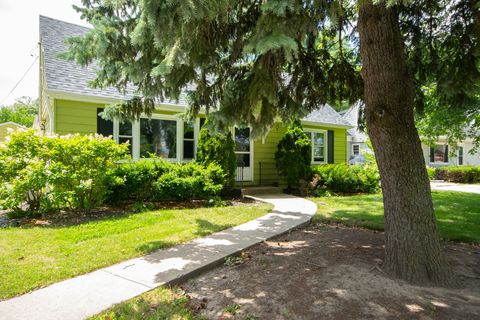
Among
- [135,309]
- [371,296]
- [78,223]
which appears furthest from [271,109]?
[78,223]

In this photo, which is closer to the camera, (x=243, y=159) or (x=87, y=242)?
(x=87, y=242)

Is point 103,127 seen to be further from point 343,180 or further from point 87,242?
point 343,180

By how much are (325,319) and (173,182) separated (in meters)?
6.25

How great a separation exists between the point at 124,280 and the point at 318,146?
13040 millimetres

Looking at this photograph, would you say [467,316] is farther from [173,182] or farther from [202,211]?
[173,182]

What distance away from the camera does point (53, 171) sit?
646 centimetres

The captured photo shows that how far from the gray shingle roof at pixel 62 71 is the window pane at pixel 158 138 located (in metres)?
0.91

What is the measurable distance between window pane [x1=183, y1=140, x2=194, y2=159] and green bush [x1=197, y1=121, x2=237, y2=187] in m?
1.20

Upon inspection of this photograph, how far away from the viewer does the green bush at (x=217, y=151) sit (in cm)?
979

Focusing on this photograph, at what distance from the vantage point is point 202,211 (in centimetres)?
773

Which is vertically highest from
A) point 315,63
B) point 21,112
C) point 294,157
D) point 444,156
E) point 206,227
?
point 21,112

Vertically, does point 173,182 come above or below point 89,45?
below

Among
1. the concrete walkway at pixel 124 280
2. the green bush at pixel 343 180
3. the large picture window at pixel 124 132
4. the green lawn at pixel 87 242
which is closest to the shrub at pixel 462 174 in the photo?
the green bush at pixel 343 180

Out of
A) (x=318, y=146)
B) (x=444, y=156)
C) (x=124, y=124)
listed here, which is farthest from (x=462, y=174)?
(x=124, y=124)
